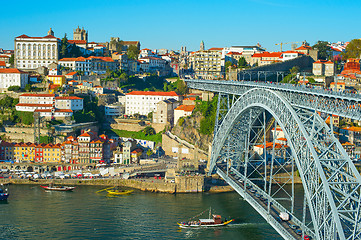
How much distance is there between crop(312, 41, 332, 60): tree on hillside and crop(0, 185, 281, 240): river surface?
29.0 meters

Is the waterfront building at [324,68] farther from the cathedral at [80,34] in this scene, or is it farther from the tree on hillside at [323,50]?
the cathedral at [80,34]

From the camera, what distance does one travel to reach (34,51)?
60.1 meters

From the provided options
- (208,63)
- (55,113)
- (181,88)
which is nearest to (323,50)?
(208,63)

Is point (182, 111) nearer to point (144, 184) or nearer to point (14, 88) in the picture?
point (144, 184)

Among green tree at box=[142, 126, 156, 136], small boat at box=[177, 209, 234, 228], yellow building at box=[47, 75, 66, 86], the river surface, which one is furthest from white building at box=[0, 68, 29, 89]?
small boat at box=[177, 209, 234, 228]

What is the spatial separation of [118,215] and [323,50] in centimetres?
3688

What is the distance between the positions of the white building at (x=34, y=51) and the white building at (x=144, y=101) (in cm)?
1373

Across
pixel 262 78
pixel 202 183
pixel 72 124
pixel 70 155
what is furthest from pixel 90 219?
pixel 262 78

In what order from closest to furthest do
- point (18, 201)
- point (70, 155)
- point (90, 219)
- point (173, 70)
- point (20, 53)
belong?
1. point (90, 219)
2. point (18, 201)
3. point (70, 155)
4. point (20, 53)
5. point (173, 70)

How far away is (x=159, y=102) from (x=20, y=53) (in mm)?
22039

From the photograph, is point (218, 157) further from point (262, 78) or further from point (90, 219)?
point (262, 78)

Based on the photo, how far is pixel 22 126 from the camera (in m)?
46.7

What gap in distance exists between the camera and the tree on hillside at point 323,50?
57.4 meters

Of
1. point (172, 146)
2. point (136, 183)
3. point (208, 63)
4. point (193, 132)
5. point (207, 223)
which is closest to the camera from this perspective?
point (207, 223)
